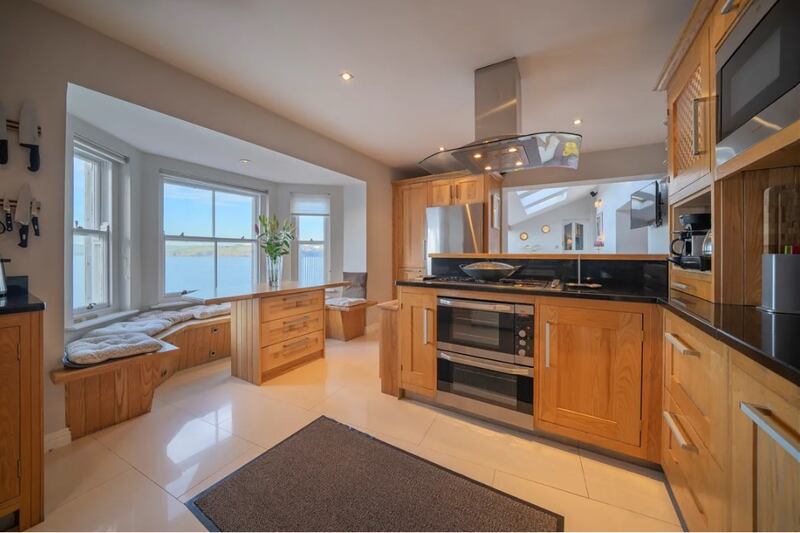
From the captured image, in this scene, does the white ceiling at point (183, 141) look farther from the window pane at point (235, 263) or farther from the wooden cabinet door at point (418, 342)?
the wooden cabinet door at point (418, 342)

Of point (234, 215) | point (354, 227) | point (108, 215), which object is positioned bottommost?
point (108, 215)

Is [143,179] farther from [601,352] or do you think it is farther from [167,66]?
[601,352]

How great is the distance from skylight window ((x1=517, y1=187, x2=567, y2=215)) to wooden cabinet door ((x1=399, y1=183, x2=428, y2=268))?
3.67m

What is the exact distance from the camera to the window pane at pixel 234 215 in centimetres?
413

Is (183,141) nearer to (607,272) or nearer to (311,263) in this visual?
(311,263)

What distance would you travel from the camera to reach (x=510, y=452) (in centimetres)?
174

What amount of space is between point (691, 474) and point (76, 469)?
2.91 m

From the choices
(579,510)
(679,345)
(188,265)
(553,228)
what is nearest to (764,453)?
(679,345)

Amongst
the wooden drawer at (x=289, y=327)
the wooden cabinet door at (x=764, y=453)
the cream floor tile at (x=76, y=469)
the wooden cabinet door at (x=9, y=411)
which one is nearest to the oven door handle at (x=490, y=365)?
the wooden cabinet door at (x=764, y=453)

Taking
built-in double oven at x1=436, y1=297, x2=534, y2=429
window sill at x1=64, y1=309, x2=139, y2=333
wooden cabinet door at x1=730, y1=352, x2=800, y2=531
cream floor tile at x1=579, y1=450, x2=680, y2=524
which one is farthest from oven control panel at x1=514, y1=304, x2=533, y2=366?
window sill at x1=64, y1=309, x2=139, y2=333

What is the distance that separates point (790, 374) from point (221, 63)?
3.23 meters

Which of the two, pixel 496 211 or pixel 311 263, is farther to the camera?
pixel 311 263

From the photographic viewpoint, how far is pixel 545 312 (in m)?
1.75

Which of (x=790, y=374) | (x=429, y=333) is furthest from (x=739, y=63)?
(x=429, y=333)
